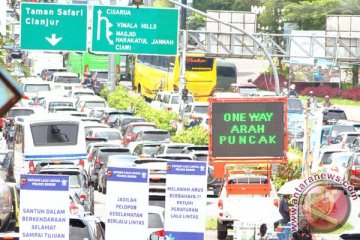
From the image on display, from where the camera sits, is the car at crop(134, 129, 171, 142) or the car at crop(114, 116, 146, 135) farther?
the car at crop(114, 116, 146, 135)

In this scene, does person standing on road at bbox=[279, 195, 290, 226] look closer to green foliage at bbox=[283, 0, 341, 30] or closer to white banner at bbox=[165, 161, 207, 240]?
white banner at bbox=[165, 161, 207, 240]

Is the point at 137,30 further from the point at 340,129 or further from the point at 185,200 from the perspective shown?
the point at 185,200

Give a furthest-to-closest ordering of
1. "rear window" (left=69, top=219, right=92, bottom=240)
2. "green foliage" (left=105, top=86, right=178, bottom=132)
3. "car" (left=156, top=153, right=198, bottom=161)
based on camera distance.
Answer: "green foliage" (left=105, top=86, right=178, bottom=132) → "car" (left=156, top=153, right=198, bottom=161) → "rear window" (left=69, top=219, right=92, bottom=240)

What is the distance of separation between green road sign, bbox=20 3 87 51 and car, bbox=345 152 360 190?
872 centimetres

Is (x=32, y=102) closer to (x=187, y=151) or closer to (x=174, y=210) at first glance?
(x=187, y=151)

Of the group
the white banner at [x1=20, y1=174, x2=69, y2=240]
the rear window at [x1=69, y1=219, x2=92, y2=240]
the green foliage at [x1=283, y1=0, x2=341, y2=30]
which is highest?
the green foliage at [x1=283, y1=0, x2=341, y2=30]

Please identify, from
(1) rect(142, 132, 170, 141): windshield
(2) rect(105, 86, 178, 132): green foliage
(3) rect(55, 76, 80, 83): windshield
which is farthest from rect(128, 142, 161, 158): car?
(3) rect(55, 76, 80, 83): windshield

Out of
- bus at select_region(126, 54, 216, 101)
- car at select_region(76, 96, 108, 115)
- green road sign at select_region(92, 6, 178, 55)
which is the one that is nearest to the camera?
green road sign at select_region(92, 6, 178, 55)

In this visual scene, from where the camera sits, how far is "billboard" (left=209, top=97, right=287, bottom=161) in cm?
2723

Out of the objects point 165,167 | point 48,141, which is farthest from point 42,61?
point 165,167

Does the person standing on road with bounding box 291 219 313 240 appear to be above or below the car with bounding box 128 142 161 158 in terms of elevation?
above

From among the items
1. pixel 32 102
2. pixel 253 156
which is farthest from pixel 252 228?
pixel 32 102

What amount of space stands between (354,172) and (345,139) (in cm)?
1049

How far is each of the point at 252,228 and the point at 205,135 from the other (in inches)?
788
